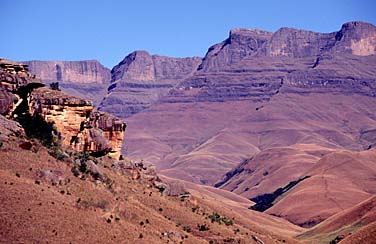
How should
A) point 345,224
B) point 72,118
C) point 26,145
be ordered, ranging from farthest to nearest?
point 345,224 → point 72,118 → point 26,145

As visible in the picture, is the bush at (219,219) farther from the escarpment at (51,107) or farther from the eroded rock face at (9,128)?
the eroded rock face at (9,128)

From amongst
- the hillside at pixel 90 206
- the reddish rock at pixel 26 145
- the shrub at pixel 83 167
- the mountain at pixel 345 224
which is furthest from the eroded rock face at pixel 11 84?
the mountain at pixel 345 224

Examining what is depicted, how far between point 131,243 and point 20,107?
655 inches

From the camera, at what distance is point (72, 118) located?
57.5 m

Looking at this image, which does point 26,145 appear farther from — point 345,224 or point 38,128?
point 345,224

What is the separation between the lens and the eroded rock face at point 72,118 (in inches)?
2222

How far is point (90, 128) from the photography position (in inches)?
2320

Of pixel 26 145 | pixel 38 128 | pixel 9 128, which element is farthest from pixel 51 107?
pixel 26 145

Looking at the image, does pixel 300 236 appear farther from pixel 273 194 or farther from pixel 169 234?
pixel 273 194

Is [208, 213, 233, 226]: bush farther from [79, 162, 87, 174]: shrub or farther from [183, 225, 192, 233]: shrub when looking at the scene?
[79, 162, 87, 174]: shrub

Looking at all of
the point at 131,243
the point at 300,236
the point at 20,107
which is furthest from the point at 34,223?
the point at 300,236

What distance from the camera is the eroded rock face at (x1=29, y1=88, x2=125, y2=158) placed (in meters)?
56.4

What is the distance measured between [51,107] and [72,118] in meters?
2.00

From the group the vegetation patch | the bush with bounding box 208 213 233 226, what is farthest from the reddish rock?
the vegetation patch
